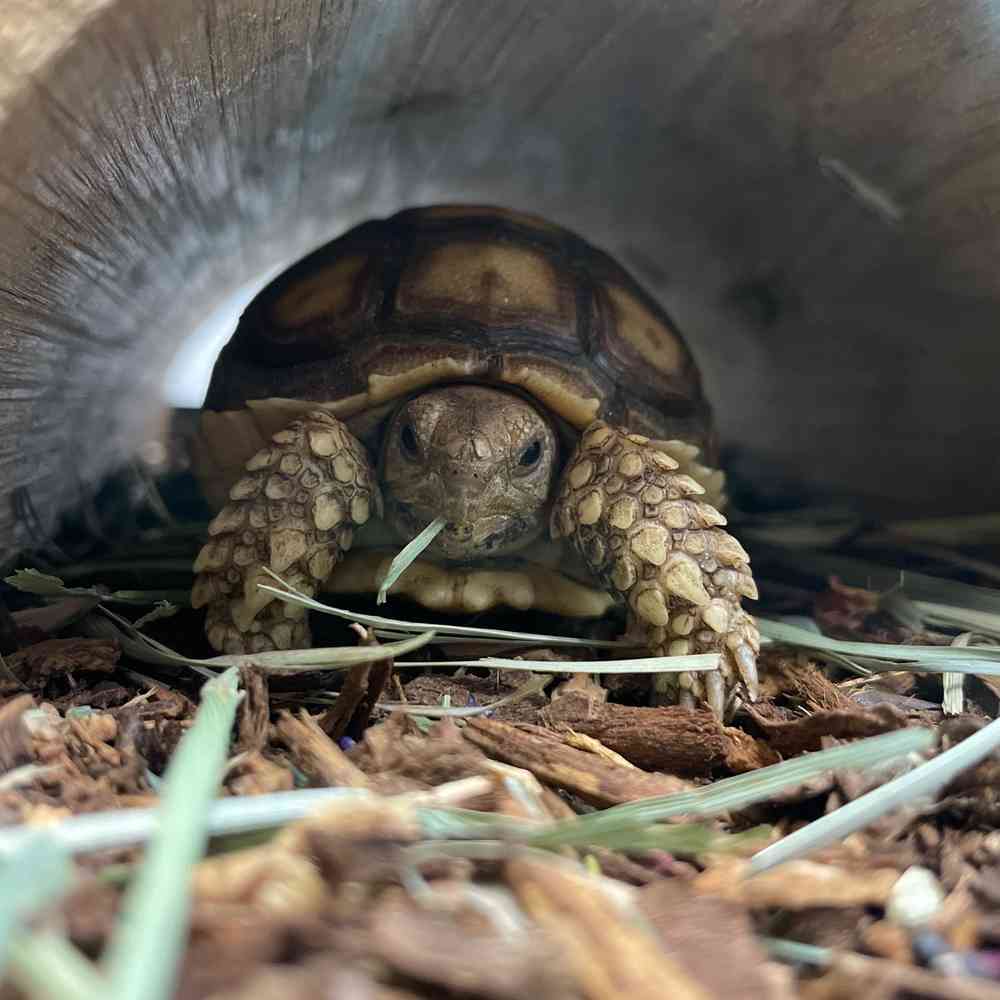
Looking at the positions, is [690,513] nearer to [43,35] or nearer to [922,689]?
[922,689]

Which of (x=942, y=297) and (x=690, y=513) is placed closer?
(x=690, y=513)

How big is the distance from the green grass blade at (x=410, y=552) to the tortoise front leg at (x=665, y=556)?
0.33m

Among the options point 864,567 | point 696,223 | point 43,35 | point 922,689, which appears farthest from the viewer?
point 696,223

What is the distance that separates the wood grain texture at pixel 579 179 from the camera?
1688 mm

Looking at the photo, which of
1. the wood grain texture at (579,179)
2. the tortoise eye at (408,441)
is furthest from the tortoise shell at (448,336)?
the wood grain texture at (579,179)

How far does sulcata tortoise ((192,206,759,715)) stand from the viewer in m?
2.07

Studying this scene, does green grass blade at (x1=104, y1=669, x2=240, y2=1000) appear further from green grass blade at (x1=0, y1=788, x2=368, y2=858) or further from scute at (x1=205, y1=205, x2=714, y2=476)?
scute at (x1=205, y1=205, x2=714, y2=476)

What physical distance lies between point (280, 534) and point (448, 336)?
613mm

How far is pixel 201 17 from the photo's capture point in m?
1.53

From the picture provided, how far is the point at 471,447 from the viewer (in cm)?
208

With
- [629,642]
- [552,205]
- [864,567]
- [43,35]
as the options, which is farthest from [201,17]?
[864,567]

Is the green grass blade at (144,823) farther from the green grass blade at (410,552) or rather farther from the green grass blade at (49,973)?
the green grass blade at (410,552)

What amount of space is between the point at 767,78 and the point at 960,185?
22.4 inches

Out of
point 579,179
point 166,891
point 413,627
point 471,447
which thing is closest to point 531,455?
point 471,447
